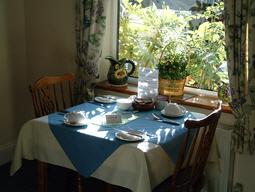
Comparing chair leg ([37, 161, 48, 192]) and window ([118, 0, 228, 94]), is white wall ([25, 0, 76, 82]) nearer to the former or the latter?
window ([118, 0, 228, 94])

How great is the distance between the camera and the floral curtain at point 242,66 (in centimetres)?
218

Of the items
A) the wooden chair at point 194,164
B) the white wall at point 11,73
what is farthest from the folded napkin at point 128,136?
the white wall at point 11,73

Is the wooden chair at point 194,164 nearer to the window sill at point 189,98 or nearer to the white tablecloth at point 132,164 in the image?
the white tablecloth at point 132,164

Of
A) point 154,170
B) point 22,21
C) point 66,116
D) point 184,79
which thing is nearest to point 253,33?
point 184,79

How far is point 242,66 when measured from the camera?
2238mm

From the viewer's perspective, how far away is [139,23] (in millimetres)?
3020

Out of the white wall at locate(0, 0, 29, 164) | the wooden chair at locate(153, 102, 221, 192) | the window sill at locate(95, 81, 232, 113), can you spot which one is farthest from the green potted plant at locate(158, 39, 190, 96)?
the white wall at locate(0, 0, 29, 164)

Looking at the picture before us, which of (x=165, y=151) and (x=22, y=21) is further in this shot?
(x=22, y=21)

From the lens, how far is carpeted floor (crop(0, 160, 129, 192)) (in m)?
2.84

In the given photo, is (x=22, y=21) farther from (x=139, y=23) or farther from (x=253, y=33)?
(x=253, y=33)

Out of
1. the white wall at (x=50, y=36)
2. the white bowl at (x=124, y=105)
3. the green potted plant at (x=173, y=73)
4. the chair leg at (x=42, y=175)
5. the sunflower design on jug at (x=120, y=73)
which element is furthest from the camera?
the white wall at (x=50, y=36)

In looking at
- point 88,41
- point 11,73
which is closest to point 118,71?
point 88,41

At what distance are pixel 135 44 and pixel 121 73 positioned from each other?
272mm

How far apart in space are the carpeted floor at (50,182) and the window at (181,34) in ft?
2.94
